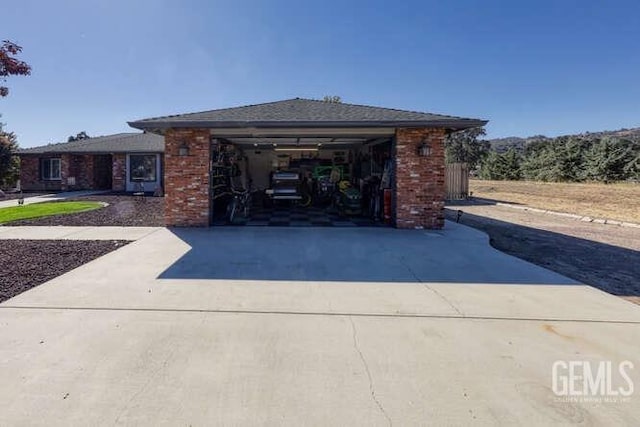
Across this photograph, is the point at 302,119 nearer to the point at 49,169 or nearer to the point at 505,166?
the point at 49,169

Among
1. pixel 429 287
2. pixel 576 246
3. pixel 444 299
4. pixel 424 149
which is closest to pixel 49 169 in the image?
pixel 424 149

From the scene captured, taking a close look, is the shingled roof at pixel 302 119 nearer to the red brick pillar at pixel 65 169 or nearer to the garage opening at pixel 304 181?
the garage opening at pixel 304 181

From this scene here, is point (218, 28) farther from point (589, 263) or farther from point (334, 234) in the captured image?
point (589, 263)

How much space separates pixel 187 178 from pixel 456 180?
1557cm

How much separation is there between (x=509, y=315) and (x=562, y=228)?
27.4 feet

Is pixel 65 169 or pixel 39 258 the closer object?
pixel 39 258

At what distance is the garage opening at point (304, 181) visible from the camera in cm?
1019

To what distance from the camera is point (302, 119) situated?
8.48 metres

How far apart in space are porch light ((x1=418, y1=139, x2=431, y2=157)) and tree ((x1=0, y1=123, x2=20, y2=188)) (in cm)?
2374

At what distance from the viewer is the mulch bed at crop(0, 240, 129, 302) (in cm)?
464

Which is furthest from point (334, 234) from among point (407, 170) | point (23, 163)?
point (23, 163)

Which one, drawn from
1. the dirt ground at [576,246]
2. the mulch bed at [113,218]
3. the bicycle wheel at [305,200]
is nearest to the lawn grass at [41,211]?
the mulch bed at [113,218]

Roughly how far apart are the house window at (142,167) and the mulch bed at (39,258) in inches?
505

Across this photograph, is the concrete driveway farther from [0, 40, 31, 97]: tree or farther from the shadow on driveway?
[0, 40, 31, 97]: tree
